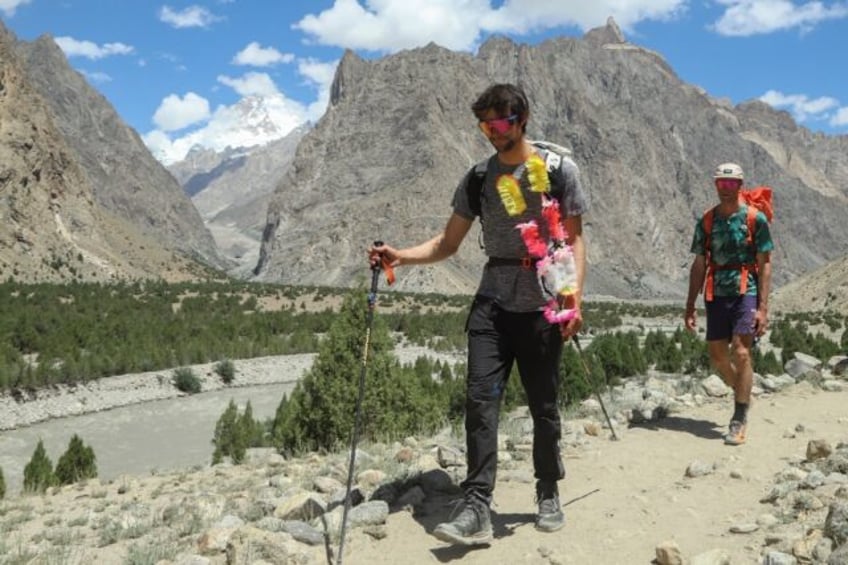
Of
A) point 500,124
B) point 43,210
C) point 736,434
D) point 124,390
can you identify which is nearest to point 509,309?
point 500,124

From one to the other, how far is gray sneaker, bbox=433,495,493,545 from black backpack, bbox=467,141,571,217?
5.94 feet

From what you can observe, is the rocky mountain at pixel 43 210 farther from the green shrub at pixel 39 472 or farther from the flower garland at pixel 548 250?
the flower garland at pixel 548 250

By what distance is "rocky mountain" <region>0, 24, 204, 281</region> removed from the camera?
83.1 m

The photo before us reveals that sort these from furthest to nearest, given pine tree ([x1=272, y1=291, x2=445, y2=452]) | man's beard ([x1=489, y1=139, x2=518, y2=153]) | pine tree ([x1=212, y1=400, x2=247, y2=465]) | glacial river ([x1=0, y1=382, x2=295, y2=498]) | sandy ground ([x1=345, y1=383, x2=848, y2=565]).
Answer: glacial river ([x1=0, y1=382, x2=295, y2=498]) < pine tree ([x1=212, y1=400, x2=247, y2=465]) < pine tree ([x1=272, y1=291, x2=445, y2=452]) < man's beard ([x1=489, y1=139, x2=518, y2=153]) < sandy ground ([x1=345, y1=383, x2=848, y2=565])

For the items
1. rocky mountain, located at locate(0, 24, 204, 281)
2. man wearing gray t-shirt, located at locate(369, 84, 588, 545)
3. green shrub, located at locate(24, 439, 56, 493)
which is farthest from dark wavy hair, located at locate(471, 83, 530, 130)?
rocky mountain, located at locate(0, 24, 204, 281)

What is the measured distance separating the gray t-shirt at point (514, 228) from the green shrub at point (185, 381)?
36.6 metres

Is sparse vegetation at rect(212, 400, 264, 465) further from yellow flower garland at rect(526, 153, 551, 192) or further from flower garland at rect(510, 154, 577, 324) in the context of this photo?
yellow flower garland at rect(526, 153, 551, 192)

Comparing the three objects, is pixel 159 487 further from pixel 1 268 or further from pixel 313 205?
pixel 313 205

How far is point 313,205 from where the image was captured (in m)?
135

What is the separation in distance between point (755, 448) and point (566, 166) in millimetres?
3666

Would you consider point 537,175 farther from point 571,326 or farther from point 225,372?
point 225,372

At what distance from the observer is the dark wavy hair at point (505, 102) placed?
15.2 feet

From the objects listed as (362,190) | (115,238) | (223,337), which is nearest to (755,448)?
(223,337)

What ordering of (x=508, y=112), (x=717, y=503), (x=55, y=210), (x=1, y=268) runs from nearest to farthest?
(x=508, y=112)
(x=717, y=503)
(x=1, y=268)
(x=55, y=210)
